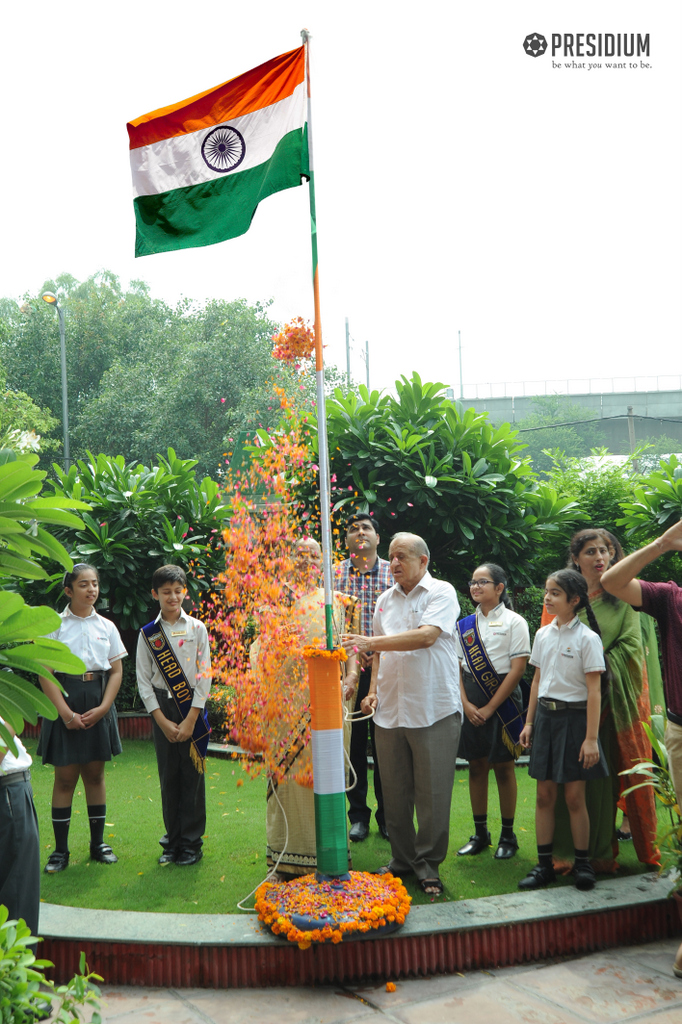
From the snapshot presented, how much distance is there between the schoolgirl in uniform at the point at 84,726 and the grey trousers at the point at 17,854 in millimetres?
1531

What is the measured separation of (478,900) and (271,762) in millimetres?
1180

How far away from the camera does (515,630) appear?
5.00m

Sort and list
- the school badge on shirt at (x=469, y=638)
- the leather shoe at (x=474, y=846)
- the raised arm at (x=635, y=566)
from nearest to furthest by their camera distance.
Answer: the raised arm at (x=635, y=566) < the leather shoe at (x=474, y=846) < the school badge on shirt at (x=469, y=638)

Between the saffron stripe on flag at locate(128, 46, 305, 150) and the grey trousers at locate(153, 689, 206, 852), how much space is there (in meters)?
3.16

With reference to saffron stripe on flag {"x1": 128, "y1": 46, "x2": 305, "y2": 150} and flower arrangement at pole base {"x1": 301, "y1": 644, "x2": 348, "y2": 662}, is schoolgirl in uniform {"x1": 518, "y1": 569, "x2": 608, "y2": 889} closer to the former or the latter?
flower arrangement at pole base {"x1": 301, "y1": 644, "x2": 348, "y2": 662}

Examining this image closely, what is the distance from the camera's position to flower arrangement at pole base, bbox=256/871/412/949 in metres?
3.49

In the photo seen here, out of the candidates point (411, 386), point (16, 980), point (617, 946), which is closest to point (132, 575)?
point (411, 386)

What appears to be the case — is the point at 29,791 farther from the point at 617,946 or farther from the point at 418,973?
the point at 617,946

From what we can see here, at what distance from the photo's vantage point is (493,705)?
489 cm

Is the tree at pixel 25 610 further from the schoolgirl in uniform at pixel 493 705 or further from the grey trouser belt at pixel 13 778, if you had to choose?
the schoolgirl in uniform at pixel 493 705

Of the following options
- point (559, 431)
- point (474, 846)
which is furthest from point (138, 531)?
point (559, 431)

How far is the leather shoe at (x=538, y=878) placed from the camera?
4.17 metres

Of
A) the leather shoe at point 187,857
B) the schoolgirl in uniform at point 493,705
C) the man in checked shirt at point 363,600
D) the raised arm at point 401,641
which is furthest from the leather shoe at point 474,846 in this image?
the leather shoe at point 187,857

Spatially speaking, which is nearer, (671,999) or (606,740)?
(671,999)
